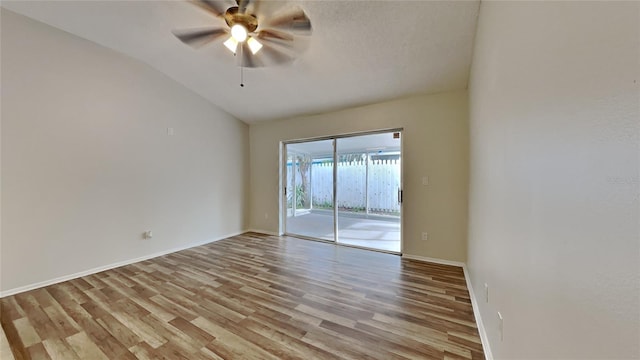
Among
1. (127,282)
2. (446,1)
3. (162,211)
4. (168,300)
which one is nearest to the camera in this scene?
(446,1)

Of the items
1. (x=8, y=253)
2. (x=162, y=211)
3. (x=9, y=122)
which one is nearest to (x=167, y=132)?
(x=162, y=211)

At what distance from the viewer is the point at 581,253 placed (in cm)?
59

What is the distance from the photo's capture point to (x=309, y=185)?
18.3ft

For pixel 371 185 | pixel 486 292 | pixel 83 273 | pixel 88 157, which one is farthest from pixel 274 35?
pixel 371 185

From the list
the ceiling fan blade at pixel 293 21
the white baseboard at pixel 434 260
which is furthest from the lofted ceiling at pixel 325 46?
the white baseboard at pixel 434 260

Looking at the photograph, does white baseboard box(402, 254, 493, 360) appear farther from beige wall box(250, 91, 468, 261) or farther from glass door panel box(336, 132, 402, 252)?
glass door panel box(336, 132, 402, 252)

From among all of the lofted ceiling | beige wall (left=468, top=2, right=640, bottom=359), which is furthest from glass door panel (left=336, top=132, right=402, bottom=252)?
beige wall (left=468, top=2, right=640, bottom=359)

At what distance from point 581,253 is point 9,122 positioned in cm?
447

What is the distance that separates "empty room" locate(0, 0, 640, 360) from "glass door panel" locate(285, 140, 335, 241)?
247 millimetres

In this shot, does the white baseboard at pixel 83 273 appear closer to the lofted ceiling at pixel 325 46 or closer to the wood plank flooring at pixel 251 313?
the wood plank flooring at pixel 251 313

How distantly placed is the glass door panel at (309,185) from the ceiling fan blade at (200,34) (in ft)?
9.25

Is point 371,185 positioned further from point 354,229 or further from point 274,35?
point 274,35

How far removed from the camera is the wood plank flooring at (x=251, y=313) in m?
1.67

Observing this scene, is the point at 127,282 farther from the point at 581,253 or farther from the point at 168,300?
the point at 581,253
